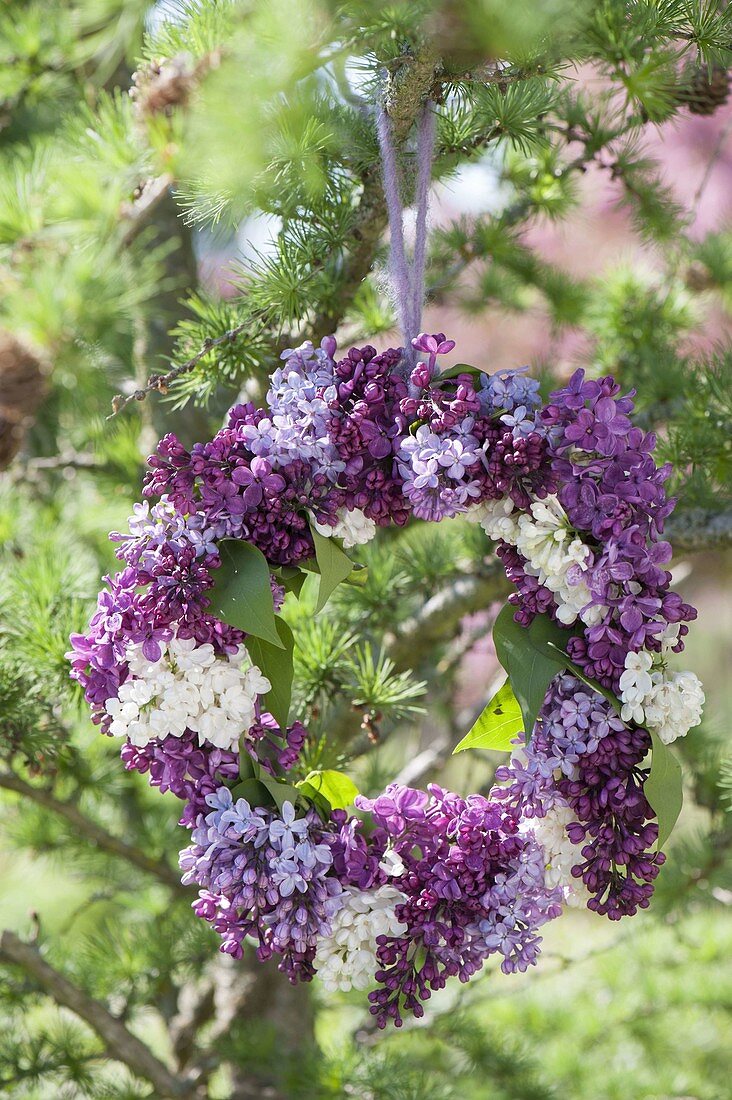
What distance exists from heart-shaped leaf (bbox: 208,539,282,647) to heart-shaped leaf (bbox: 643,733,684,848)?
197 mm

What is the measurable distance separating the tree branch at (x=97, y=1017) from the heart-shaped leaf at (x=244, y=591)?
0.41m

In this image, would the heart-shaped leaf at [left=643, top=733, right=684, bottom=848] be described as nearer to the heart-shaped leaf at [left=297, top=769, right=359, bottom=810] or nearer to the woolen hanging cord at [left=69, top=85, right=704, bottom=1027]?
the woolen hanging cord at [left=69, top=85, right=704, bottom=1027]

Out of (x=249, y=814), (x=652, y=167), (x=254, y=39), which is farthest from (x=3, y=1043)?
(x=652, y=167)

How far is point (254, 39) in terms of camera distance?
0.50 metres

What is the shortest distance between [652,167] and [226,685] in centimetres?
61

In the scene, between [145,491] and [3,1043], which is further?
[3,1043]

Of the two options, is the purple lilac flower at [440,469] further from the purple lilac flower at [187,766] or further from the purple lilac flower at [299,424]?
the purple lilac flower at [187,766]

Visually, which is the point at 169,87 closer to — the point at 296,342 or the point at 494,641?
the point at 296,342

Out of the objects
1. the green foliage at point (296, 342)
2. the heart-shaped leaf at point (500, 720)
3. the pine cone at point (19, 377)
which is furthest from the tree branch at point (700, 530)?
the pine cone at point (19, 377)

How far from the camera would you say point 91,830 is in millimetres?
858

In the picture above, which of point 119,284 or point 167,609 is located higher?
point 119,284

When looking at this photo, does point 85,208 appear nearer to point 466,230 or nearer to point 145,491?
point 145,491

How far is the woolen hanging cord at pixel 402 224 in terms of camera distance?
0.55 meters

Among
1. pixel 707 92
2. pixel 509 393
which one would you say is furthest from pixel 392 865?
pixel 707 92
